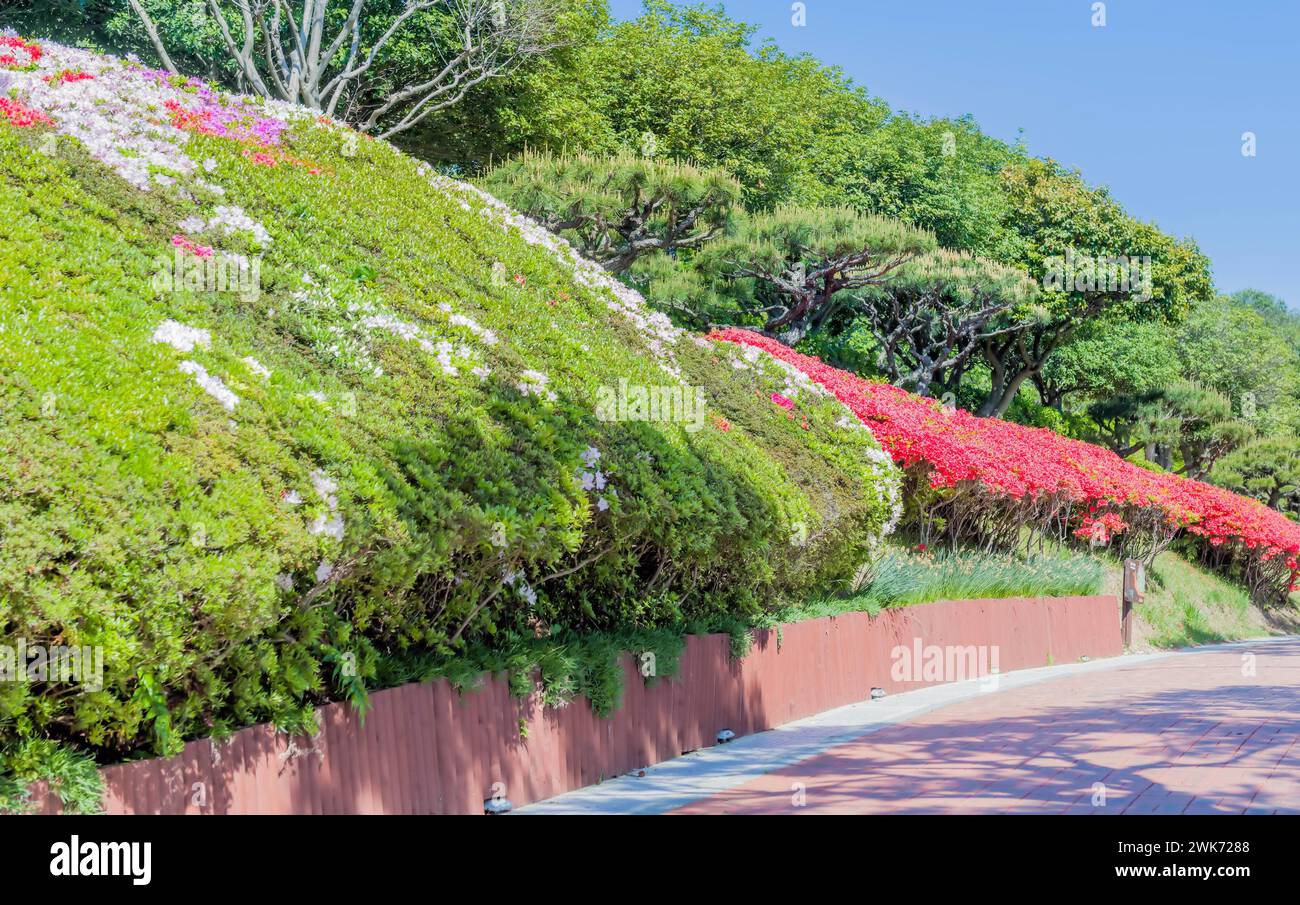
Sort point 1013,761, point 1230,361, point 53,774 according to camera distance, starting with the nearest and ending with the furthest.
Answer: point 53,774, point 1013,761, point 1230,361

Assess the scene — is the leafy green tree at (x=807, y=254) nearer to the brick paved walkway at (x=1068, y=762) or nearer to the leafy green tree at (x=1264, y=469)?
the brick paved walkway at (x=1068, y=762)

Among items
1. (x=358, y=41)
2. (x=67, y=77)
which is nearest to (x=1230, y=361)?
(x=358, y=41)

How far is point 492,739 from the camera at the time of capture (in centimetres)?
756

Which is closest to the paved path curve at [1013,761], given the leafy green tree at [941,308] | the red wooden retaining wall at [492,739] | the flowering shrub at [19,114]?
the red wooden retaining wall at [492,739]

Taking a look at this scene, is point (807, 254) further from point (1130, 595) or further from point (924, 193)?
point (924, 193)

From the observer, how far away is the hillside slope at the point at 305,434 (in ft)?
16.2

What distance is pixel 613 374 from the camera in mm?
10453

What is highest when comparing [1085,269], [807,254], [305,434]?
[1085,269]

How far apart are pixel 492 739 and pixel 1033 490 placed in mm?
15955

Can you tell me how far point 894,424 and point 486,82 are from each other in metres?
14.8

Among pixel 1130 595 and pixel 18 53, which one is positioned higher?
pixel 18 53

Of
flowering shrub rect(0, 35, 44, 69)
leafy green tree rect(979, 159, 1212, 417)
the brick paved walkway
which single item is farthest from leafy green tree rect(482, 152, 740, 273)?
leafy green tree rect(979, 159, 1212, 417)

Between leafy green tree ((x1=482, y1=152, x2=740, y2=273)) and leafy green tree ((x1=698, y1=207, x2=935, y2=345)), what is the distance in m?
1.91

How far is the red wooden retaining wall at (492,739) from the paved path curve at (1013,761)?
0.27 m
